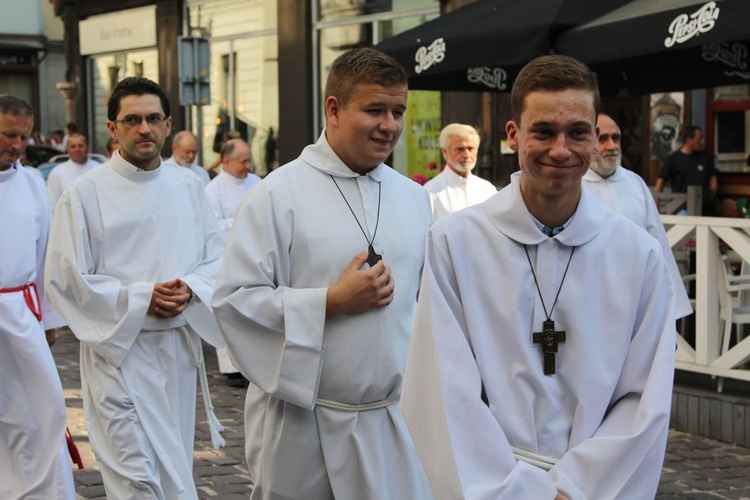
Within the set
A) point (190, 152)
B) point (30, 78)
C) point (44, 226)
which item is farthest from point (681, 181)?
point (30, 78)

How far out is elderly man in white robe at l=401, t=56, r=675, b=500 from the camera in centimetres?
286

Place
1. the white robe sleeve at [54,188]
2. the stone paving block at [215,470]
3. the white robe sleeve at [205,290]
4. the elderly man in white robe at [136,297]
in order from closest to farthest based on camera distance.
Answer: the elderly man in white robe at [136,297], the white robe sleeve at [205,290], the stone paving block at [215,470], the white robe sleeve at [54,188]

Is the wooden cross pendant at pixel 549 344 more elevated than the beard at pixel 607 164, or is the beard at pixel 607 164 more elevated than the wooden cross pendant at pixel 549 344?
the beard at pixel 607 164

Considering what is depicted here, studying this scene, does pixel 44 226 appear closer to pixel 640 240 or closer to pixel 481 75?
pixel 640 240

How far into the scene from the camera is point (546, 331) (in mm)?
2947

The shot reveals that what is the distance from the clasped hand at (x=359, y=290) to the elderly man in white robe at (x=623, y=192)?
3.86 m

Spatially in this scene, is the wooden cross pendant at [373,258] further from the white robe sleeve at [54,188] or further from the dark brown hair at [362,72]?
the white robe sleeve at [54,188]

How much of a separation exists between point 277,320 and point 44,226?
2.83 metres

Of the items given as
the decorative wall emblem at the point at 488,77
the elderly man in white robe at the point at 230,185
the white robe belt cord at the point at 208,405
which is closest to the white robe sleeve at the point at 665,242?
the white robe belt cord at the point at 208,405

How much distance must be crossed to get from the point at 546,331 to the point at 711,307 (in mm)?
5769

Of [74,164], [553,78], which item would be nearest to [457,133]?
[74,164]

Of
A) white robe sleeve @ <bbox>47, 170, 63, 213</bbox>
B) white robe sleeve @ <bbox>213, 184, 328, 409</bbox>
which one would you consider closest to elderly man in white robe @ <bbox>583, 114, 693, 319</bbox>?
white robe sleeve @ <bbox>213, 184, 328, 409</bbox>

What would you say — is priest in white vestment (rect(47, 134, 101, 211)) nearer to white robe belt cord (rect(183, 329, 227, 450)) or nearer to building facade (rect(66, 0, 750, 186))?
building facade (rect(66, 0, 750, 186))

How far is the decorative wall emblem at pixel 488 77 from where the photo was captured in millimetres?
10703
